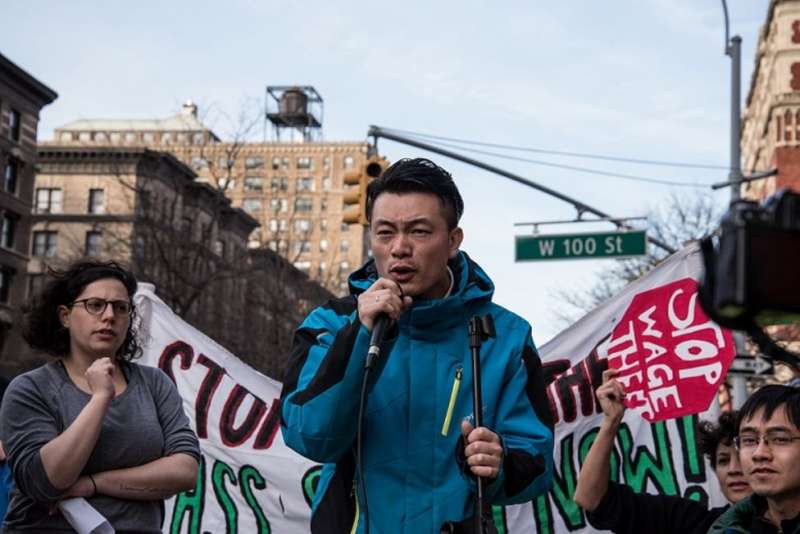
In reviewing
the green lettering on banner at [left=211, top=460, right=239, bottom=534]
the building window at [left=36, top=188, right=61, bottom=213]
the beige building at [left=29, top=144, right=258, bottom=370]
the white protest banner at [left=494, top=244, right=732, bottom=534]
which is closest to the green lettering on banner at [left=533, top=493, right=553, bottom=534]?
the white protest banner at [left=494, top=244, right=732, bottom=534]

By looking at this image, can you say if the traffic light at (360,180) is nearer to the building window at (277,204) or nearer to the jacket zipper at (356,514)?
the jacket zipper at (356,514)

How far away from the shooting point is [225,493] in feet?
19.0

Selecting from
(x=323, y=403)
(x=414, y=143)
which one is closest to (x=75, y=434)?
(x=323, y=403)

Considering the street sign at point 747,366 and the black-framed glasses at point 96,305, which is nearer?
the black-framed glasses at point 96,305

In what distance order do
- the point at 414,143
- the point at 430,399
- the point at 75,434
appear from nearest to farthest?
the point at 430,399
the point at 75,434
the point at 414,143

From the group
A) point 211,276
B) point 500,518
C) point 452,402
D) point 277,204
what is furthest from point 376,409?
point 277,204

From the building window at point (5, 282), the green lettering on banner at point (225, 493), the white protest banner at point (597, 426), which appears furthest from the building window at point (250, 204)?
the white protest banner at point (597, 426)

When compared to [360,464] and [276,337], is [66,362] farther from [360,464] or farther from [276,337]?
[276,337]

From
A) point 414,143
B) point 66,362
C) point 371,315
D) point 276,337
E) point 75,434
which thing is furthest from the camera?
point 276,337

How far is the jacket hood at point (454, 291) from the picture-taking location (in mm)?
3176

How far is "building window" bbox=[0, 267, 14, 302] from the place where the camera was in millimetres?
53281

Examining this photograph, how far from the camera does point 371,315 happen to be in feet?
9.56

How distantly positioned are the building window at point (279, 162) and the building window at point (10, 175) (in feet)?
207

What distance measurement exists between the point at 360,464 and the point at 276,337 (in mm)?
31629
